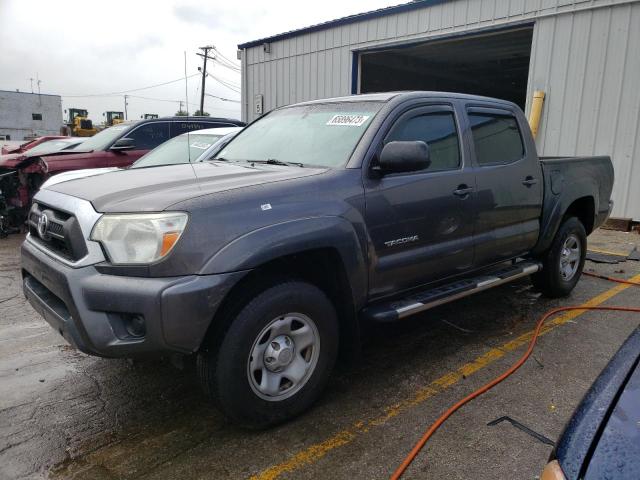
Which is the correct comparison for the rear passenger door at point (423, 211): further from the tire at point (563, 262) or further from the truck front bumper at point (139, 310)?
the tire at point (563, 262)

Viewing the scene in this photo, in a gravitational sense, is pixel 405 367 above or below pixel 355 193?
below

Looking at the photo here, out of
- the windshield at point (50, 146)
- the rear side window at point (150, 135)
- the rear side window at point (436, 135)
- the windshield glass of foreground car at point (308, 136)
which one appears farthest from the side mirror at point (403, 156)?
the windshield at point (50, 146)

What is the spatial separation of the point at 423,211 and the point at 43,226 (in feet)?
7.74

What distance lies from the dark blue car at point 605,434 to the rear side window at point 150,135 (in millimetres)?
8211

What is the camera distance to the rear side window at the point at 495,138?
13.6ft

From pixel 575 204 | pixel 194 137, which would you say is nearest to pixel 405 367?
pixel 575 204

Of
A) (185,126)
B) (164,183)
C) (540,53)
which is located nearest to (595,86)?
(540,53)

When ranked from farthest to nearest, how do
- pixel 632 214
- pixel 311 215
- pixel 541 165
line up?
pixel 632 214
pixel 541 165
pixel 311 215

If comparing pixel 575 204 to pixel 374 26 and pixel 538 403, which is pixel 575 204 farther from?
pixel 374 26

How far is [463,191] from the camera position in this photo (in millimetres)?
3773

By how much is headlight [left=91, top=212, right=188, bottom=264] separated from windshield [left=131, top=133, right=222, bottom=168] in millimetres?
4432

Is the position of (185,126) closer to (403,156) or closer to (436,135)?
(436,135)

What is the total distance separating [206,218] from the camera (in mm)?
2492

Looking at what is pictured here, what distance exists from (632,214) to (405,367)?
7.50m
